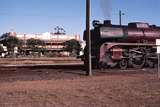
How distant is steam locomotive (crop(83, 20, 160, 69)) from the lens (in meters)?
26.4

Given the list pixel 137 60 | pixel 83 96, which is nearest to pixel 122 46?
pixel 137 60

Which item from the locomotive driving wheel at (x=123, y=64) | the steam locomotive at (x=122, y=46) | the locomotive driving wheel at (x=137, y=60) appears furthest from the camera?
the locomotive driving wheel at (x=137, y=60)

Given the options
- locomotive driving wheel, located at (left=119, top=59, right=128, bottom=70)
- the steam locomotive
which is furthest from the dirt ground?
locomotive driving wheel, located at (left=119, top=59, right=128, bottom=70)

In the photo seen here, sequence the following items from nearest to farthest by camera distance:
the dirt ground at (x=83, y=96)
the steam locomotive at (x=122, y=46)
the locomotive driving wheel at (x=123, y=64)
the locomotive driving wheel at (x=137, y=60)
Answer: the dirt ground at (x=83, y=96), the steam locomotive at (x=122, y=46), the locomotive driving wheel at (x=123, y=64), the locomotive driving wheel at (x=137, y=60)

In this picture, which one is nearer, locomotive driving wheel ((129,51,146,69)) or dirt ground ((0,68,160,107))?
dirt ground ((0,68,160,107))

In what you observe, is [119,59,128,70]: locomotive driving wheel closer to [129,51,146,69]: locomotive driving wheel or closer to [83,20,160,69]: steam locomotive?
[83,20,160,69]: steam locomotive

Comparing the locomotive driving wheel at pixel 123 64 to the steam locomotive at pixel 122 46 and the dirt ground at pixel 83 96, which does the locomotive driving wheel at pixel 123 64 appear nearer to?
the steam locomotive at pixel 122 46

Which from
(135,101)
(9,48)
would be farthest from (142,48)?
(9,48)

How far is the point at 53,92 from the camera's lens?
14.0m

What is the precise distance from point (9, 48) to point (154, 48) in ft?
296

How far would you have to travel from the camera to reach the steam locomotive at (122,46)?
26.4 meters

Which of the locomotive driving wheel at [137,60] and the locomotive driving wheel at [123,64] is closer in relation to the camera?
the locomotive driving wheel at [123,64]

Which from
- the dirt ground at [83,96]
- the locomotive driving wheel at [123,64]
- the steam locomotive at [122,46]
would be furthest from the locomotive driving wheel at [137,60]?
the dirt ground at [83,96]

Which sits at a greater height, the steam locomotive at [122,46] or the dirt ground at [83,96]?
the steam locomotive at [122,46]
